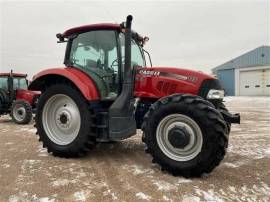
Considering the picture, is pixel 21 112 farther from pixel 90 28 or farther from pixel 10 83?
pixel 90 28

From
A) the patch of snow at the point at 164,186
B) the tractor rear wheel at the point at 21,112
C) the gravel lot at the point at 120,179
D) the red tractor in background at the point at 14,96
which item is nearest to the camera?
the gravel lot at the point at 120,179

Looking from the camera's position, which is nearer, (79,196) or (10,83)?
(79,196)

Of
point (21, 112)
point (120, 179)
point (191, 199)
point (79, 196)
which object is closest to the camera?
point (191, 199)

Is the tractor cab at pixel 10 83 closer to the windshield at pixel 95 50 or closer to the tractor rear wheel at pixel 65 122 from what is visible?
the tractor rear wheel at pixel 65 122

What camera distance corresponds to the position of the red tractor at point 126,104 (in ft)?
12.4

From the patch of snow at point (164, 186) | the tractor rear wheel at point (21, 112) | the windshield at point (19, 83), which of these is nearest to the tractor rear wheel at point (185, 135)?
the patch of snow at point (164, 186)

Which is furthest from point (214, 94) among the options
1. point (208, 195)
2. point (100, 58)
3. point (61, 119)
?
point (61, 119)

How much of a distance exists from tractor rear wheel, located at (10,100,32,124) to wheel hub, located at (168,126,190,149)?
7399mm

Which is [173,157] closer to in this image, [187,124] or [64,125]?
[187,124]

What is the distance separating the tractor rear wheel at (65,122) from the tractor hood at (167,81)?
94 cm

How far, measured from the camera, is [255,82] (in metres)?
31.7

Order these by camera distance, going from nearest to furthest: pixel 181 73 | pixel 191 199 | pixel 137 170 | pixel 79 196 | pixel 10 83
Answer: pixel 191 199, pixel 79 196, pixel 137 170, pixel 181 73, pixel 10 83

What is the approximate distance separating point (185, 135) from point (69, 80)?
219 centimetres

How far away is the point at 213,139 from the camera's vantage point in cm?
363
